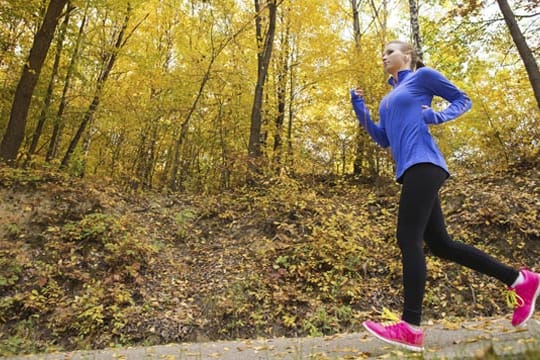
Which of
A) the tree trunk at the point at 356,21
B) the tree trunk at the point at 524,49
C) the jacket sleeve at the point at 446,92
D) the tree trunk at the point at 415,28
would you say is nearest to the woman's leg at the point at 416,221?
the jacket sleeve at the point at 446,92

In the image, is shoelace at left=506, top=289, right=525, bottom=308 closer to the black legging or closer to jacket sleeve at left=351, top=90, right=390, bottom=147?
the black legging

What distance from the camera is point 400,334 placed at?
2.49m

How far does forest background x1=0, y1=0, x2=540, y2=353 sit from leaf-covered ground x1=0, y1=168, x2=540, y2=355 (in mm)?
31

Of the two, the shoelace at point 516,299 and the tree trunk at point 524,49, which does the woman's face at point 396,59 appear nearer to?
the shoelace at point 516,299

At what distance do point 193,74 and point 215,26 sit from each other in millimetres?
1559

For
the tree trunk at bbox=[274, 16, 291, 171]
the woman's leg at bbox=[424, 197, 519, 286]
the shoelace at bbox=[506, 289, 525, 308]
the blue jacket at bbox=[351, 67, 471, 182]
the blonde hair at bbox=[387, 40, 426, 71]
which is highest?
the tree trunk at bbox=[274, 16, 291, 171]

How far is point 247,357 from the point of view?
307cm

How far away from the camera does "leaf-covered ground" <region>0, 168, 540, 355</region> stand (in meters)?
5.27

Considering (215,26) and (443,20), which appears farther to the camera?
(215,26)

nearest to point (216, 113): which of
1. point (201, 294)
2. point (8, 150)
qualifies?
point (8, 150)

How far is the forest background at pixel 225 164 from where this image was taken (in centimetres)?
561

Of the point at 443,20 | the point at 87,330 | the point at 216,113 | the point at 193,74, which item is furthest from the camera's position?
the point at 216,113

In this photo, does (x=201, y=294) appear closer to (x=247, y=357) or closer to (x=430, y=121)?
(x=247, y=357)

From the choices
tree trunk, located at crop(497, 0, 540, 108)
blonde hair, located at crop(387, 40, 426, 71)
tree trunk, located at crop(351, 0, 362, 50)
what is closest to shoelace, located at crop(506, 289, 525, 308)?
blonde hair, located at crop(387, 40, 426, 71)
